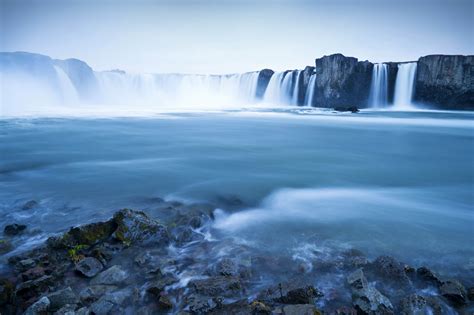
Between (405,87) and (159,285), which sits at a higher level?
(405,87)

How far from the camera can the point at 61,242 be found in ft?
12.7

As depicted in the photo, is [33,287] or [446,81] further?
[446,81]

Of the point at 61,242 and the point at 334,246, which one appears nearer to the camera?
the point at 61,242

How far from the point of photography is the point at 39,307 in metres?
2.74

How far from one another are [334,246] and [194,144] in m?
9.79

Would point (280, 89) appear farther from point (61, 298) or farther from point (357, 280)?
point (61, 298)

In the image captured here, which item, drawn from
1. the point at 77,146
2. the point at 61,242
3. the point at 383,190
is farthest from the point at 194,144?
the point at 61,242

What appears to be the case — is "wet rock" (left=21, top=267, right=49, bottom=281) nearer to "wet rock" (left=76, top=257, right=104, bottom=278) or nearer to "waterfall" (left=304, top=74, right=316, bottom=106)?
"wet rock" (left=76, top=257, right=104, bottom=278)

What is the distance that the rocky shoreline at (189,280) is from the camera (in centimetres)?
298

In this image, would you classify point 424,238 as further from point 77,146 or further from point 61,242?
point 77,146

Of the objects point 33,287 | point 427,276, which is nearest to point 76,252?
point 33,287

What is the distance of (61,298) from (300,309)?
7.56 feet

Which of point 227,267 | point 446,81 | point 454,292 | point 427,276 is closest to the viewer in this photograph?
point 454,292

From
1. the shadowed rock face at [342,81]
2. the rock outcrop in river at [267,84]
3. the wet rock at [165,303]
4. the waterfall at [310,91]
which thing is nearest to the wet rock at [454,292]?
the wet rock at [165,303]
